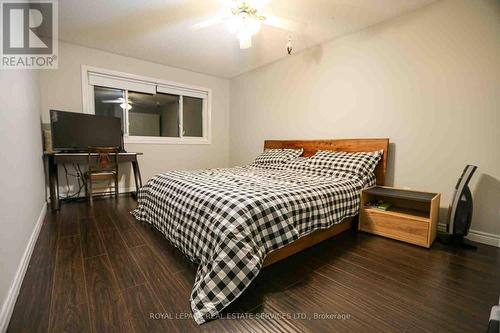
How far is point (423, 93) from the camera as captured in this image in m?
2.37

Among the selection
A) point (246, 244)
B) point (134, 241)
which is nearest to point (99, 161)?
point (134, 241)

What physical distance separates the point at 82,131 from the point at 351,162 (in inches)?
144

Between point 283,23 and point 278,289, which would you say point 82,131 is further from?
point 278,289

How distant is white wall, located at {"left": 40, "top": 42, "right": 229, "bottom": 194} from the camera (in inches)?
128

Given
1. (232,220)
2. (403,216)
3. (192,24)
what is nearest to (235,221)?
(232,220)

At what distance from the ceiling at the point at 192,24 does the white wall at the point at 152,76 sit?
0.59 ft

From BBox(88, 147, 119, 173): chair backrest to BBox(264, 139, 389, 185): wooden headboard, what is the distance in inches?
98.1

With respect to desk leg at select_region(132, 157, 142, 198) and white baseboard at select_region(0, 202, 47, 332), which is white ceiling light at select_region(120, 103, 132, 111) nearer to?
desk leg at select_region(132, 157, 142, 198)

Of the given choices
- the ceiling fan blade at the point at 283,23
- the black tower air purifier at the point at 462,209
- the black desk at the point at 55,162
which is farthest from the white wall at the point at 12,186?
the black tower air purifier at the point at 462,209

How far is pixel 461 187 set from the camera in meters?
1.92

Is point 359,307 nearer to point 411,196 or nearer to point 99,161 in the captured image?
point 411,196

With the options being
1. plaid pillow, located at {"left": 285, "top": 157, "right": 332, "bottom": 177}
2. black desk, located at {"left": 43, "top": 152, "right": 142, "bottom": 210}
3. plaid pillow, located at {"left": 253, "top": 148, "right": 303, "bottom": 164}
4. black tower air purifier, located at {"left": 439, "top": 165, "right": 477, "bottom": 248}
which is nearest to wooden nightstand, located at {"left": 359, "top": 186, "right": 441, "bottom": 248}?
black tower air purifier, located at {"left": 439, "top": 165, "right": 477, "bottom": 248}

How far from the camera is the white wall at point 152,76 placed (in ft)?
10.7

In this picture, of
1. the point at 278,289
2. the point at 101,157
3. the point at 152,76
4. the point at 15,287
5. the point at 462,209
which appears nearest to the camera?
the point at 15,287
